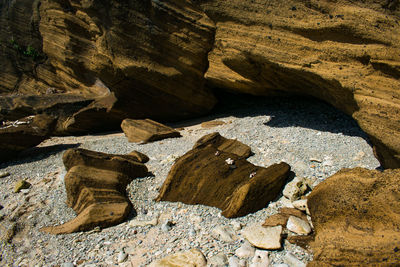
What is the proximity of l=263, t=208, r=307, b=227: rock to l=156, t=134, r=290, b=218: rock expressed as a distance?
27 centimetres

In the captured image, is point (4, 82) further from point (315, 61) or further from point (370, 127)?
point (370, 127)

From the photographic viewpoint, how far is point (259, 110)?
24.4ft

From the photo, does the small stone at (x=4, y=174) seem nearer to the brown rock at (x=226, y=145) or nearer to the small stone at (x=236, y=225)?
the brown rock at (x=226, y=145)

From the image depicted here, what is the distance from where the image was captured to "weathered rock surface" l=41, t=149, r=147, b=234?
3.94m

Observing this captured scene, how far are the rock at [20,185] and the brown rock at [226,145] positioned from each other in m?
2.81

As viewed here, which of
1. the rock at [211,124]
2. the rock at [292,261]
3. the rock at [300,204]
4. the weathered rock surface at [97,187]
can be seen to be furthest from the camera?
the rock at [211,124]

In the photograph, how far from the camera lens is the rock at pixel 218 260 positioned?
3.13 metres

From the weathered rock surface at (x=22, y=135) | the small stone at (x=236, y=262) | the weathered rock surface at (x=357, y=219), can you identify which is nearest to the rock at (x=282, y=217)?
the weathered rock surface at (x=357, y=219)

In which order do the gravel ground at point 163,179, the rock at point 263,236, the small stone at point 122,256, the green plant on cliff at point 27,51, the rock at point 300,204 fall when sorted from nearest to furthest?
1. the rock at point 263,236
2. the small stone at point 122,256
3. the gravel ground at point 163,179
4. the rock at point 300,204
5. the green plant on cliff at point 27,51

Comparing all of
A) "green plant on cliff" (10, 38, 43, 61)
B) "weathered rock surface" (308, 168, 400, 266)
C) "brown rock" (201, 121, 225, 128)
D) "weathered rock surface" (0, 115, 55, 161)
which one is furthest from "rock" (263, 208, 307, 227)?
A: "green plant on cliff" (10, 38, 43, 61)

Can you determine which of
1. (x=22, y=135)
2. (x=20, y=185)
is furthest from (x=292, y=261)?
(x=22, y=135)

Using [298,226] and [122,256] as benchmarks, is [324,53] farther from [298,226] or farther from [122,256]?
[122,256]

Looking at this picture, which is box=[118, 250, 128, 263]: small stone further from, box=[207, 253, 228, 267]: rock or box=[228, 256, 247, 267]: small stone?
box=[228, 256, 247, 267]: small stone

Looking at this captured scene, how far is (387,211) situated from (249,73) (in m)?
3.75
